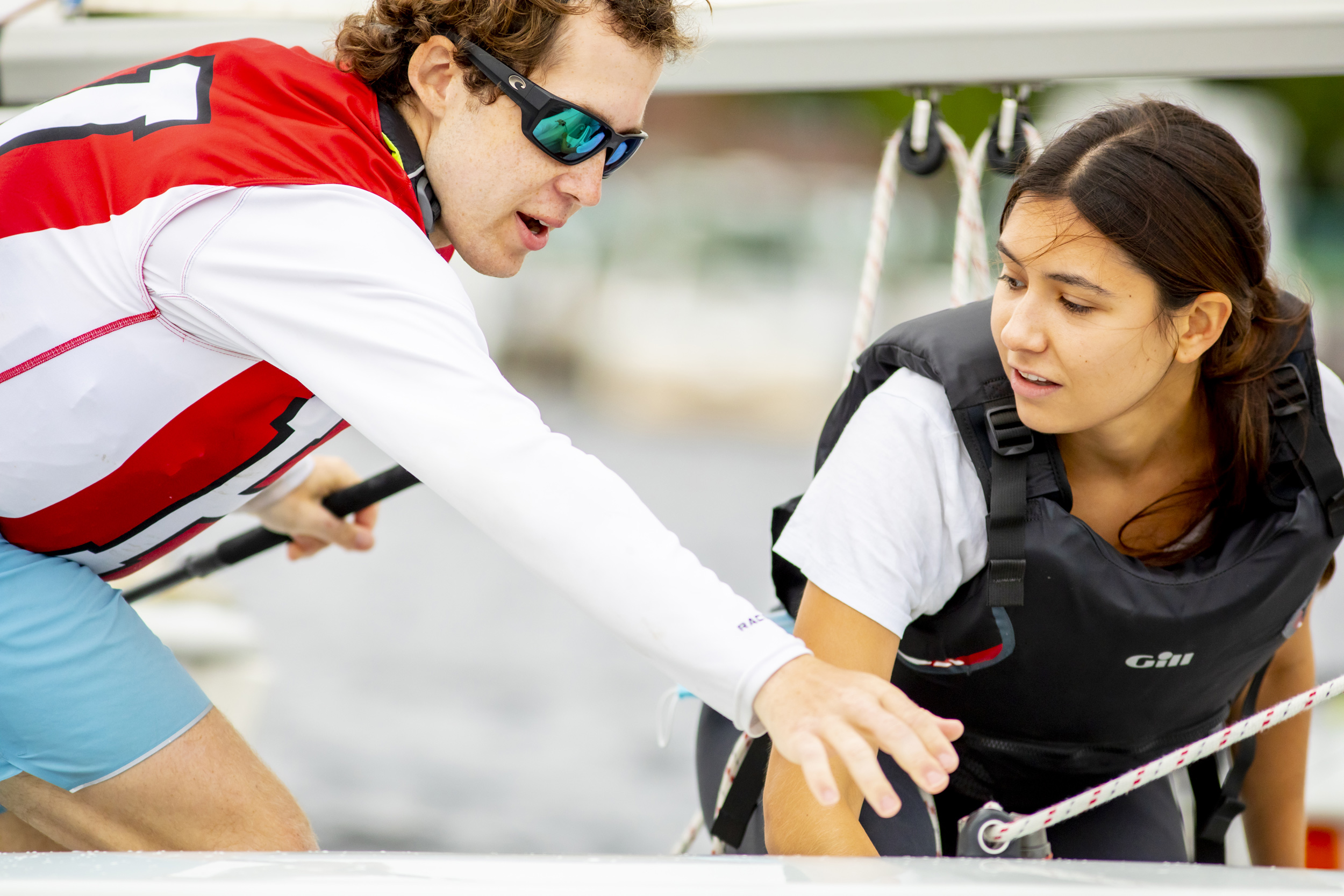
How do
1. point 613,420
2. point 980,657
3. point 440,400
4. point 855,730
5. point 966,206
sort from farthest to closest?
point 613,420
point 966,206
point 980,657
point 440,400
point 855,730

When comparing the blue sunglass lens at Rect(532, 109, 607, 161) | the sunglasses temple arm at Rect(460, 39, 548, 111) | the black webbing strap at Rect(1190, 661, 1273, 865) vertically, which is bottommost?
the black webbing strap at Rect(1190, 661, 1273, 865)

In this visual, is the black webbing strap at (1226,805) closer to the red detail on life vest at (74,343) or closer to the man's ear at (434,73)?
the man's ear at (434,73)

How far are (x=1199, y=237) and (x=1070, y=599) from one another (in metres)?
0.41

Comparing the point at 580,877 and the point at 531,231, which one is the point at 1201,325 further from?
the point at 580,877

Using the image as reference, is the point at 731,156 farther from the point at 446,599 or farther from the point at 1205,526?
the point at 1205,526

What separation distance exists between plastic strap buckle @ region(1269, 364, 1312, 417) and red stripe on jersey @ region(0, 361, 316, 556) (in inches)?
42.9

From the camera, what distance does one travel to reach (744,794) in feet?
4.96

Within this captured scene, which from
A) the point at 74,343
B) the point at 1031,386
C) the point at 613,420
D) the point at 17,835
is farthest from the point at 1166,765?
the point at 613,420

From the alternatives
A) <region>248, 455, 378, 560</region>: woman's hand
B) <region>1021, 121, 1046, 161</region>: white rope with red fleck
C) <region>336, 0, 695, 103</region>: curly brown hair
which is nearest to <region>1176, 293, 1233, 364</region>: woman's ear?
<region>1021, 121, 1046, 161</region>: white rope with red fleck

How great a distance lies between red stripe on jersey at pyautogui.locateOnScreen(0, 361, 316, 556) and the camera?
118 cm

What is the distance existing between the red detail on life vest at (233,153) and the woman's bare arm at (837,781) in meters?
0.58

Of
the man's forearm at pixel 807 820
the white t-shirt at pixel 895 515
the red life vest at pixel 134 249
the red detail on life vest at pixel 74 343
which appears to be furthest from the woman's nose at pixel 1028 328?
the red detail on life vest at pixel 74 343

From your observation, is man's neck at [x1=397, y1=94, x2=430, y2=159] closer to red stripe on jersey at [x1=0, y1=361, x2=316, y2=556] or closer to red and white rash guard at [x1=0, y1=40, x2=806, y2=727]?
red and white rash guard at [x1=0, y1=40, x2=806, y2=727]

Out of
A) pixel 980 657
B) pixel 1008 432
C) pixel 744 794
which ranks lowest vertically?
pixel 744 794
